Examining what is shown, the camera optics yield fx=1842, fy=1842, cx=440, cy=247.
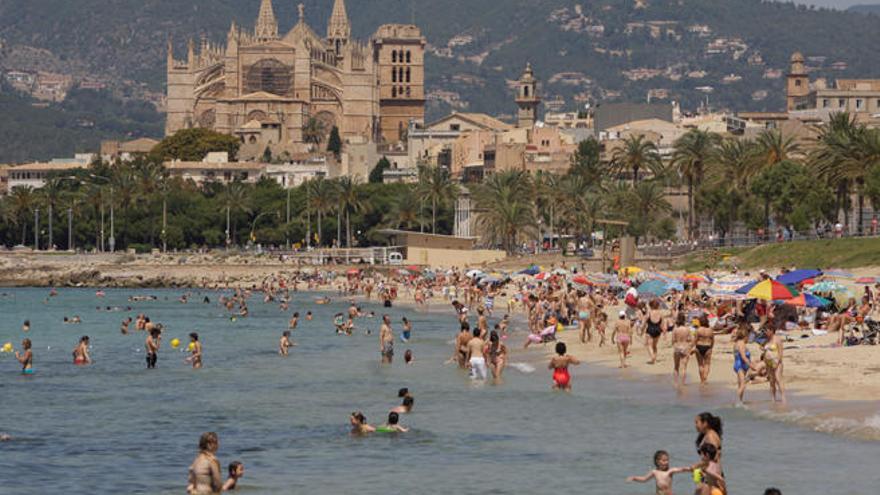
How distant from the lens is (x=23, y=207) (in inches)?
6014

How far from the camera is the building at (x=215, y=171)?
177500 mm

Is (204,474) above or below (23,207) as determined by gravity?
below

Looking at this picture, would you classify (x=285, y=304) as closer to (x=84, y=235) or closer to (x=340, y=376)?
(x=340, y=376)

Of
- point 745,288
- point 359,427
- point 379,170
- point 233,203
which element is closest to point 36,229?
point 233,203

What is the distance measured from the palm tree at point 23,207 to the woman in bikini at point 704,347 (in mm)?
119386

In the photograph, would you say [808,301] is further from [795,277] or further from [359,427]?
[359,427]

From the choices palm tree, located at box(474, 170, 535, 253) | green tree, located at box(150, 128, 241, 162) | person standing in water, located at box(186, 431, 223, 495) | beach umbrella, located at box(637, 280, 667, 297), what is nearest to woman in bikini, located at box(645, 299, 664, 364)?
beach umbrella, located at box(637, 280, 667, 297)

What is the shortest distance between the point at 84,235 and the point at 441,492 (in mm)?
125840

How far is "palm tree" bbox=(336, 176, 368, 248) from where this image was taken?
144 m

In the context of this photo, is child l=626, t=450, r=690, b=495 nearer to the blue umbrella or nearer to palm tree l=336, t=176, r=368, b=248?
the blue umbrella

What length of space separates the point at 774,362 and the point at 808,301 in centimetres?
1615

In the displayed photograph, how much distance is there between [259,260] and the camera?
132m

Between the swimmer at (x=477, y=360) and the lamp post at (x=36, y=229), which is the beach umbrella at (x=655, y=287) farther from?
the lamp post at (x=36, y=229)

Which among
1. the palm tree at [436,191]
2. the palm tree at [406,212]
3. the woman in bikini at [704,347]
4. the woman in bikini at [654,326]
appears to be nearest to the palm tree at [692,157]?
the palm tree at [436,191]
